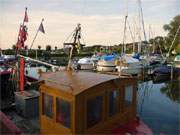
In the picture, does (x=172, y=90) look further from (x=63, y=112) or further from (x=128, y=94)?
(x=63, y=112)

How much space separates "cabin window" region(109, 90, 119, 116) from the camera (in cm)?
418

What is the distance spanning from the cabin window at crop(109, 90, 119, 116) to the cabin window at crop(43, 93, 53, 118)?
109 cm

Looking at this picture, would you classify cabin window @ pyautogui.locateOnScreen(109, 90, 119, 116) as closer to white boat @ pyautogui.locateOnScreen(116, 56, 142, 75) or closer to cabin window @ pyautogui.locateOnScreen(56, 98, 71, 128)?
cabin window @ pyautogui.locateOnScreen(56, 98, 71, 128)

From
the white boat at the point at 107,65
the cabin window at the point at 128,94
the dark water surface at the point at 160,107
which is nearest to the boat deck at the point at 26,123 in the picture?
the cabin window at the point at 128,94

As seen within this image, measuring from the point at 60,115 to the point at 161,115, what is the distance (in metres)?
7.53

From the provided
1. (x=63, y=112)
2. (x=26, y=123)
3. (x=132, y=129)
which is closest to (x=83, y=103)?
(x=63, y=112)

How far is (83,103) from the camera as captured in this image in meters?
3.61

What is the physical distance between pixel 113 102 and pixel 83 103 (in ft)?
2.84

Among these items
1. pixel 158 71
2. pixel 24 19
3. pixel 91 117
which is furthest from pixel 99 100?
pixel 158 71

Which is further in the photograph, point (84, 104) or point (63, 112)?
point (63, 112)

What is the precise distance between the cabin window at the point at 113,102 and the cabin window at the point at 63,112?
0.87m

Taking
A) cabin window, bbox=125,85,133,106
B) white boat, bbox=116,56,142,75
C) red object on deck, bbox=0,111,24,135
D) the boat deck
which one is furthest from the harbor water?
red object on deck, bbox=0,111,24,135

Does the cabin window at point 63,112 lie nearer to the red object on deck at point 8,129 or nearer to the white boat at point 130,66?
the red object on deck at point 8,129

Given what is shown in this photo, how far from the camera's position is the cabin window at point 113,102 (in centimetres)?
418
